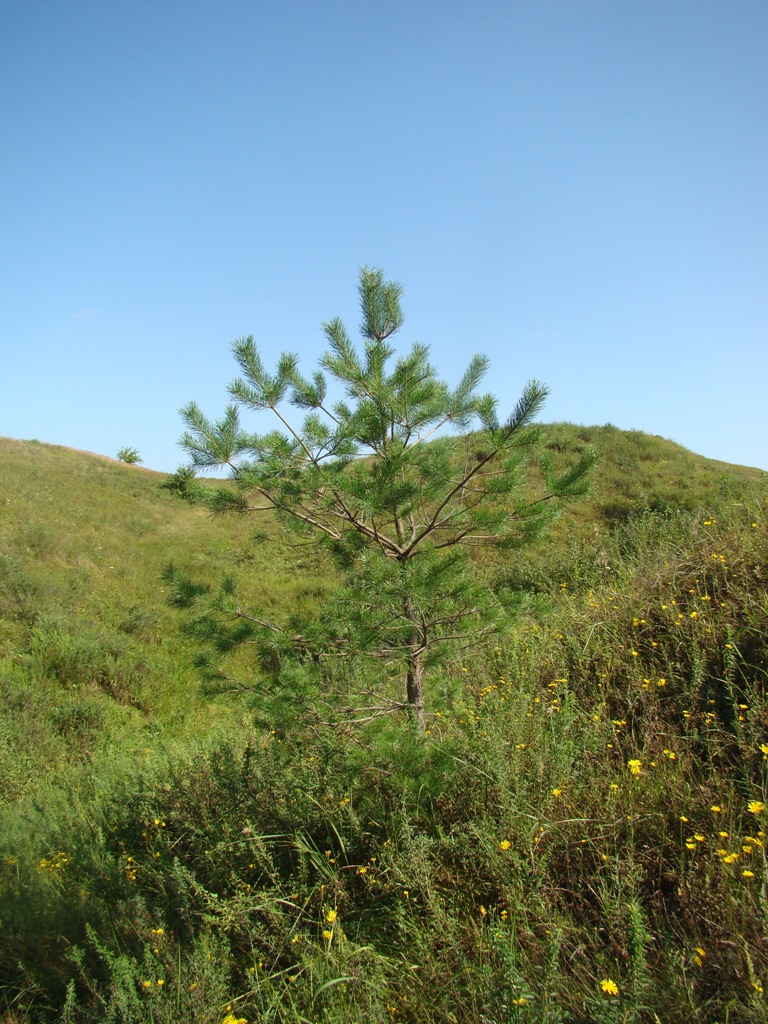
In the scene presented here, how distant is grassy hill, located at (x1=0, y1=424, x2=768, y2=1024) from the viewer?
167cm

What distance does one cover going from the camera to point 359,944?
2104mm

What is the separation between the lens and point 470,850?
2199 millimetres

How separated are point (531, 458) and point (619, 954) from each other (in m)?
2.45

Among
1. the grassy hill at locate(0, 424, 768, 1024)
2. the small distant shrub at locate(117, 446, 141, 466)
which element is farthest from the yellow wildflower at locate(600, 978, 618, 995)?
the small distant shrub at locate(117, 446, 141, 466)

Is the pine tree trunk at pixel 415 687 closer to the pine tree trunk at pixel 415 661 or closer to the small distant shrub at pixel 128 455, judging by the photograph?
the pine tree trunk at pixel 415 661

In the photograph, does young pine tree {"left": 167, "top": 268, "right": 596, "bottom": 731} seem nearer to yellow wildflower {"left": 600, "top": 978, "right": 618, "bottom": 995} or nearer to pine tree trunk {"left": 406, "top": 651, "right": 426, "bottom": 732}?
pine tree trunk {"left": 406, "top": 651, "right": 426, "bottom": 732}

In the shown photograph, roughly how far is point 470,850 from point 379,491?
1736 mm

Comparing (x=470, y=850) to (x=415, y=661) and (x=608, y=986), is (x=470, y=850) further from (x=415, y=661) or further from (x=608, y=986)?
(x=415, y=661)

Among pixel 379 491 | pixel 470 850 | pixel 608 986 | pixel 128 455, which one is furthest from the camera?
pixel 128 455

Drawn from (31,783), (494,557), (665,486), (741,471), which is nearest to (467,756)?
(31,783)

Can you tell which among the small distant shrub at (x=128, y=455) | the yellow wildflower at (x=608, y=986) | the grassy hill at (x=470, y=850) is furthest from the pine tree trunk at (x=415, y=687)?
the small distant shrub at (x=128, y=455)

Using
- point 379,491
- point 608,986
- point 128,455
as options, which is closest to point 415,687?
point 379,491

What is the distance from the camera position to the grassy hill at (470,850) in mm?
1666

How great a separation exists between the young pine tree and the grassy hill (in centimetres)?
47
